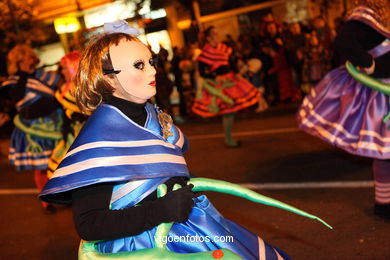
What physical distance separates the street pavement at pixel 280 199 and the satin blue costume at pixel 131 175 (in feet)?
5.61

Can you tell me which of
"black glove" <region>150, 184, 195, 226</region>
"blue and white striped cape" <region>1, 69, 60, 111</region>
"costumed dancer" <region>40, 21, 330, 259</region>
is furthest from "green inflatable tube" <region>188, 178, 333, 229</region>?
"blue and white striped cape" <region>1, 69, 60, 111</region>

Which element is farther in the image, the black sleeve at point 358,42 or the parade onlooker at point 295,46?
the parade onlooker at point 295,46

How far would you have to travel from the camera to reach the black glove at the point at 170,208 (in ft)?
5.39

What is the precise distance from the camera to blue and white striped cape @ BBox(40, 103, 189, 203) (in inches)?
64.5

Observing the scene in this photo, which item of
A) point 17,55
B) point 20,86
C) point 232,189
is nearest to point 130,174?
point 232,189

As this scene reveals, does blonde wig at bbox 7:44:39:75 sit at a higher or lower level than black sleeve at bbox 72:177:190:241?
higher

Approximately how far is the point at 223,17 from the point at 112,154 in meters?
14.6

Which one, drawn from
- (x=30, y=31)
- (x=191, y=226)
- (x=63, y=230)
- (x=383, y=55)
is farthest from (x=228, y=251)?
(x=30, y=31)

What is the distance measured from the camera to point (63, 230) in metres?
4.77

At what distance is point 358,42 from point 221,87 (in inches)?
144

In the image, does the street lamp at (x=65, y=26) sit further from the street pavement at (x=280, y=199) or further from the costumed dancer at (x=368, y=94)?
the costumed dancer at (x=368, y=94)

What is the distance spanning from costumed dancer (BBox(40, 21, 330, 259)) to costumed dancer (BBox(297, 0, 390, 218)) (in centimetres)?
180

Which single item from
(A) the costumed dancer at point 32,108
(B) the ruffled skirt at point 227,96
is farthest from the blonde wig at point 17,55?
(B) the ruffled skirt at point 227,96

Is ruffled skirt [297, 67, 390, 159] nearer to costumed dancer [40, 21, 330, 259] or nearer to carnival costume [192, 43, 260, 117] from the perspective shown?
costumed dancer [40, 21, 330, 259]
